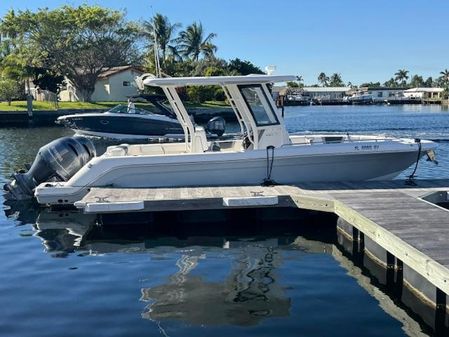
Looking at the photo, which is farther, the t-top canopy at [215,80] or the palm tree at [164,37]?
the palm tree at [164,37]

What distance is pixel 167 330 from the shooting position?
6500mm

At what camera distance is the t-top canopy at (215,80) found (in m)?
11.8

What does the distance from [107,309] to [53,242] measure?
3.96 m

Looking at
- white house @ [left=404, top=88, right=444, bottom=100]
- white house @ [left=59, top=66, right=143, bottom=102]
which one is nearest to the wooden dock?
white house @ [left=59, top=66, right=143, bottom=102]

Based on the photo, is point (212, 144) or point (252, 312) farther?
point (212, 144)

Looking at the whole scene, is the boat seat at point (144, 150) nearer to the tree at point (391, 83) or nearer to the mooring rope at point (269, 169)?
the mooring rope at point (269, 169)

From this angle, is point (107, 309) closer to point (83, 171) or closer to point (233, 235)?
point (233, 235)

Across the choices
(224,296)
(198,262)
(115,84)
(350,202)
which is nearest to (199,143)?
(350,202)

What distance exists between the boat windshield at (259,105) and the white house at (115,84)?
173 ft

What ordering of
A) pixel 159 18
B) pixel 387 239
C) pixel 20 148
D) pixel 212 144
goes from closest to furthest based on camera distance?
pixel 387 239
pixel 212 144
pixel 20 148
pixel 159 18

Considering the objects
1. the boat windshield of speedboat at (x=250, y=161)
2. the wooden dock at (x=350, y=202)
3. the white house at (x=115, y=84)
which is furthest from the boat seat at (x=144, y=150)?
the white house at (x=115, y=84)

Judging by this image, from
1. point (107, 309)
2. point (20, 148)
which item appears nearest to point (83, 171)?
point (107, 309)

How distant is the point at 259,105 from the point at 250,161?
49.0 inches

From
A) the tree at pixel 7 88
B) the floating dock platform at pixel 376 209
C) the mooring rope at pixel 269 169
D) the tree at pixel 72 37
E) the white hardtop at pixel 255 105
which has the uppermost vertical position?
the tree at pixel 72 37
